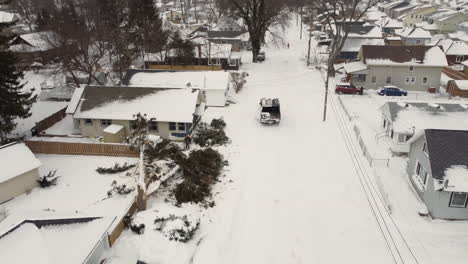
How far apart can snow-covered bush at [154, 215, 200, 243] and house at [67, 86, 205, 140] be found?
1117cm

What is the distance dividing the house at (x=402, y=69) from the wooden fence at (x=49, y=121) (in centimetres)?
3397

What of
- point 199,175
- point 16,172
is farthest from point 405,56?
point 16,172

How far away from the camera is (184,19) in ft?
348

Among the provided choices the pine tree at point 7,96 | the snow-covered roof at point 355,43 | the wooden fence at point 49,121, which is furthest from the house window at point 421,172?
the snow-covered roof at point 355,43

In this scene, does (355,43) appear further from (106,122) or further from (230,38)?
(106,122)

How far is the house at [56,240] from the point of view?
1316cm

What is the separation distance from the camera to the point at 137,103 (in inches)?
1179

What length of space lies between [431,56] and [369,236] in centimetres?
3421

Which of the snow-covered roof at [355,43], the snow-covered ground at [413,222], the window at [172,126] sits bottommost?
the snow-covered ground at [413,222]

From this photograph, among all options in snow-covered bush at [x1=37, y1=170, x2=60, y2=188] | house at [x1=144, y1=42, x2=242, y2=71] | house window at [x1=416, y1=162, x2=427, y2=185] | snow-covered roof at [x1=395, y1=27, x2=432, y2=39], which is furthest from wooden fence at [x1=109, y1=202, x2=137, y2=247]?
snow-covered roof at [x1=395, y1=27, x2=432, y2=39]

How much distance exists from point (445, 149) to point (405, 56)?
92.8 feet

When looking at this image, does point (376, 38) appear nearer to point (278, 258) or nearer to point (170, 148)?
point (170, 148)

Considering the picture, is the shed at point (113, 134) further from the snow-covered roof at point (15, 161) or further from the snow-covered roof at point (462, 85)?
the snow-covered roof at point (462, 85)

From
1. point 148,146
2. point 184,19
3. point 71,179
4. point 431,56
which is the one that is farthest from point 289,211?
point 184,19
